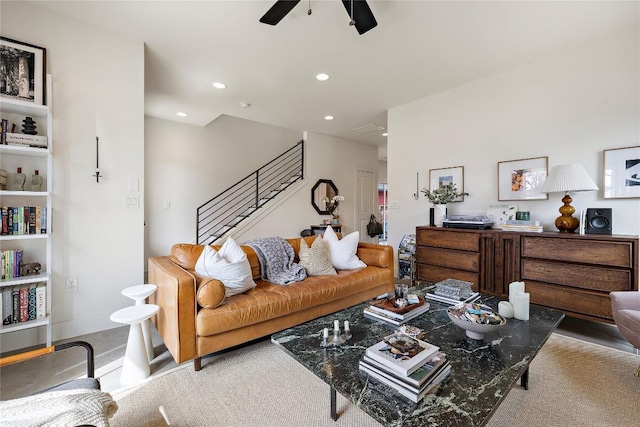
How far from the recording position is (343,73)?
3.36 metres

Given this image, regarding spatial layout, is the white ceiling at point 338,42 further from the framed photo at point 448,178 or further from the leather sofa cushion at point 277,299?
the leather sofa cushion at point 277,299

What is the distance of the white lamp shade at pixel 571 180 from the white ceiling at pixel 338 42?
4.33 ft

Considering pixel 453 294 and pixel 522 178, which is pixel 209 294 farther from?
pixel 522 178

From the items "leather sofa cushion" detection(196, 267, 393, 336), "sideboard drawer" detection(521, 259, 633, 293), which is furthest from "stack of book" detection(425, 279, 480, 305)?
"sideboard drawer" detection(521, 259, 633, 293)

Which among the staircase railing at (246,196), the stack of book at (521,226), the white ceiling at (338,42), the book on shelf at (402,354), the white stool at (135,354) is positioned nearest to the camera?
the book on shelf at (402,354)

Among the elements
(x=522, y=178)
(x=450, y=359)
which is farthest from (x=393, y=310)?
(x=522, y=178)

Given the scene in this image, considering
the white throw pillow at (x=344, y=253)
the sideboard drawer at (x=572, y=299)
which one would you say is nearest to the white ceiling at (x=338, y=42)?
the white throw pillow at (x=344, y=253)

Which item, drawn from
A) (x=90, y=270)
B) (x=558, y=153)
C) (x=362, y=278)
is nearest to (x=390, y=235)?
(x=362, y=278)

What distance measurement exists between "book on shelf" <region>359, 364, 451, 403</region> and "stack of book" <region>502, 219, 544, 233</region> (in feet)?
7.55

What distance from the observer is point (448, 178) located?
12.4ft

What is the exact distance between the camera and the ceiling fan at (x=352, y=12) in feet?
6.06

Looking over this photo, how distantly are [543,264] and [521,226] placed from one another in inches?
17.1

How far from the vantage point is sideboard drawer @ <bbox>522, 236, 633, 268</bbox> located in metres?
2.16

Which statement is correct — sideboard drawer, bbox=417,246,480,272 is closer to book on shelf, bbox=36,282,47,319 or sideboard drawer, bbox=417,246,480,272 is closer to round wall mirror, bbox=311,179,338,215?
round wall mirror, bbox=311,179,338,215
